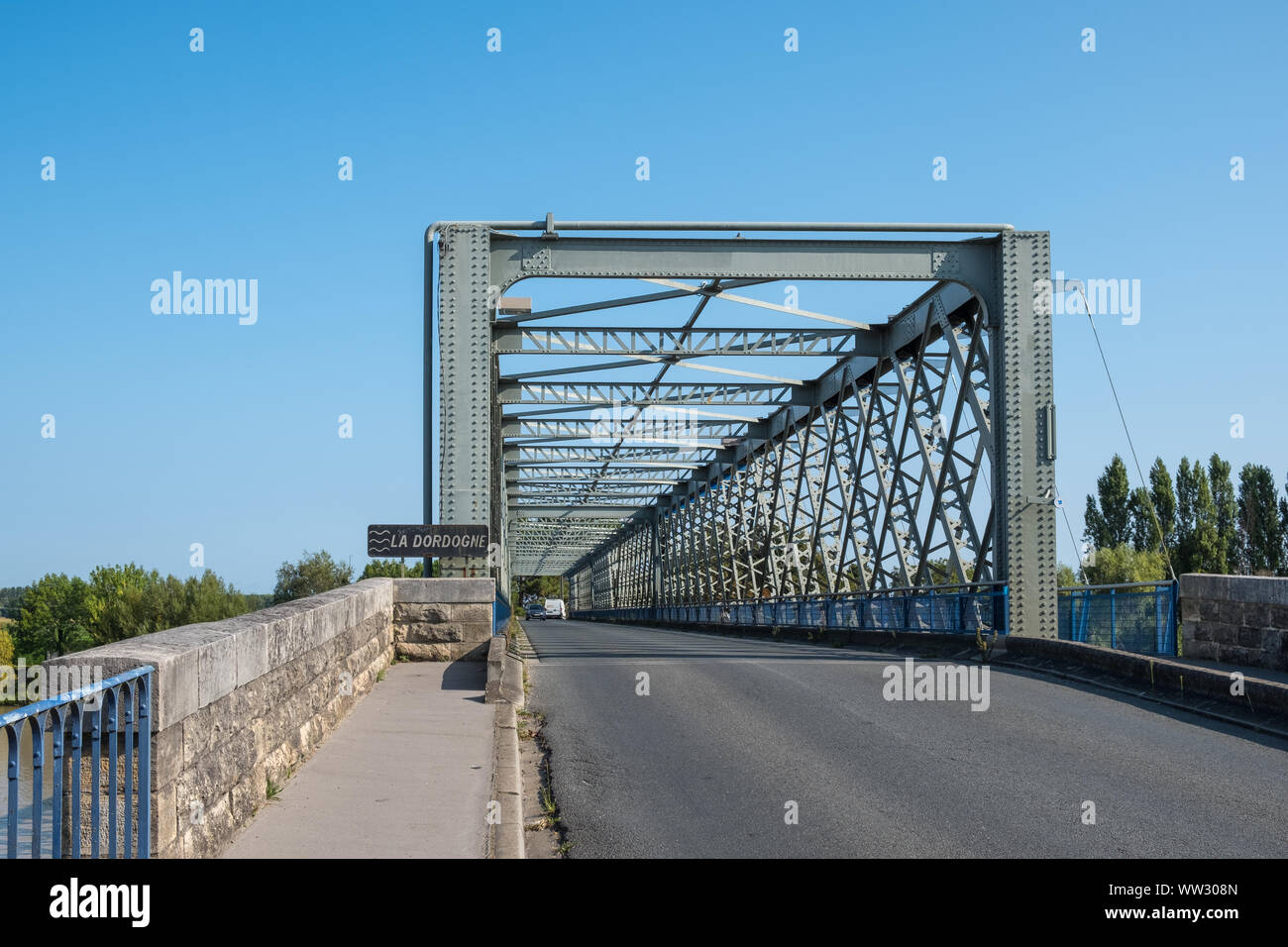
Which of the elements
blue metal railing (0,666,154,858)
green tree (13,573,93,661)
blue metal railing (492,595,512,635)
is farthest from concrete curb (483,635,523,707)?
green tree (13,573,93,661)

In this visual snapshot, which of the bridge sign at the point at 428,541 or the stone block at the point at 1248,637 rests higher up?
the bridge sign at the point at 428,541

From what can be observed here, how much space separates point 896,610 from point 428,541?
9.40 meters

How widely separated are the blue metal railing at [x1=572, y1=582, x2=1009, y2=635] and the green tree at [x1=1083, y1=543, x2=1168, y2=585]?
33.0 metres

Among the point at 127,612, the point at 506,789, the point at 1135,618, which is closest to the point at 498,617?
the point at 1135,618

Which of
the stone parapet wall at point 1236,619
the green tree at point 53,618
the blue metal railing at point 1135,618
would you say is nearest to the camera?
the stone parapet wall at point 1236,619

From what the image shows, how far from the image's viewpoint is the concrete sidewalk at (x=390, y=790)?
5750 mm

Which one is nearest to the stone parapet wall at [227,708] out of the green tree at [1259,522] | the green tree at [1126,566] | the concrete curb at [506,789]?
the concrete curb at [506,789]

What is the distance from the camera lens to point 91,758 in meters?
3.98

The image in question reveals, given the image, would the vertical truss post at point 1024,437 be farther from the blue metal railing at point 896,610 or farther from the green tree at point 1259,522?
the green tree at point 1259,522

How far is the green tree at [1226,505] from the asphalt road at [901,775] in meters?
61.9
